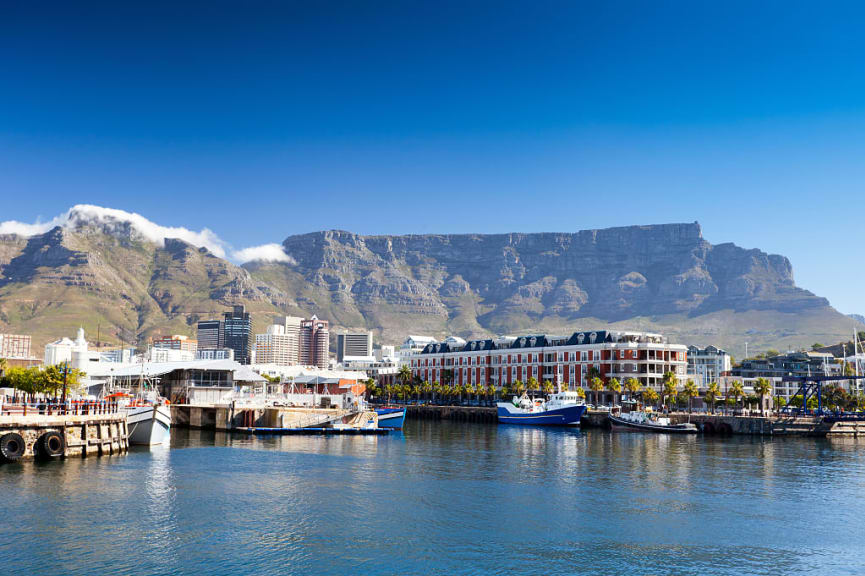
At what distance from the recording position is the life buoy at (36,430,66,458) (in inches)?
2542

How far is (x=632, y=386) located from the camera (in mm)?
160125

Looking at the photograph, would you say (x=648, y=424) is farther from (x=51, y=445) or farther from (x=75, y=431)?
(x=51, y=445)

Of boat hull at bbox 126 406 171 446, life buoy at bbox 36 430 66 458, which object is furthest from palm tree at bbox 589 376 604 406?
life buoy at bbox 36 430 66 458

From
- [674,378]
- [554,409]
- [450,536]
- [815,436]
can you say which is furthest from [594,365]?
[450,536]

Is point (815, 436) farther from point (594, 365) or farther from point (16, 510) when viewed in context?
point (16, 510)

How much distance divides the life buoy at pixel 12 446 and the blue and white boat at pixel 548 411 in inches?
3824

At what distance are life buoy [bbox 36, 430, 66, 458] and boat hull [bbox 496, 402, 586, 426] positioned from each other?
9302 cm

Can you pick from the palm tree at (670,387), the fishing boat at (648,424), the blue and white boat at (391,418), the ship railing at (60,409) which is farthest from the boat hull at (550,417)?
the ship railing at (60,409)

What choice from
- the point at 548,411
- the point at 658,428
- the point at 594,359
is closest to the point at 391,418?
the point at 548,411

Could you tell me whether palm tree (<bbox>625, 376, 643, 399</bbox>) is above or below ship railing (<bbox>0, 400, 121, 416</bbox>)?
below

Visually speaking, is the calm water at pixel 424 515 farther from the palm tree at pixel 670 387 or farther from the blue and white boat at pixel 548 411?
the palm tree at pixel 670 387

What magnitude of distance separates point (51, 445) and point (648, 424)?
308 ft

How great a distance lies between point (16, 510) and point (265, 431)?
61986 mm

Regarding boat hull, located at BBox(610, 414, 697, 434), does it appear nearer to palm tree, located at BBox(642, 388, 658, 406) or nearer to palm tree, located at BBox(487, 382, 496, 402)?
palm tree, located at BBox(642, 388, 658, 406)
